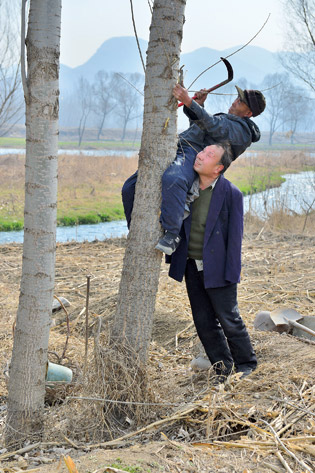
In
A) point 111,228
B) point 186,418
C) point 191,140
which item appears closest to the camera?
point 186,418

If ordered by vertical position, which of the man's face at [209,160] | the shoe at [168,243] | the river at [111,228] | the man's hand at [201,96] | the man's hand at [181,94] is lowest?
the river at [111,228]

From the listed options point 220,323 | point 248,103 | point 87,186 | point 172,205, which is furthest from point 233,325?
point 87,186

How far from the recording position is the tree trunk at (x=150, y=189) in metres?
3.38

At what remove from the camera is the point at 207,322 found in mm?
4008

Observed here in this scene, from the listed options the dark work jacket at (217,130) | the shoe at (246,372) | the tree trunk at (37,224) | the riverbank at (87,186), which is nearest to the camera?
the tree trunk at (37,224)

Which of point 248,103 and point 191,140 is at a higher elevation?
point 248,103

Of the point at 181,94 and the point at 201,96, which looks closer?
the point at 181,94

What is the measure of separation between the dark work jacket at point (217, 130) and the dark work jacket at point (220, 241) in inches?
11.1

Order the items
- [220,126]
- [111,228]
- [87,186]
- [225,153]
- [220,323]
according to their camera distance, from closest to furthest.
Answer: [220,126], [225,153], [220,323], [111,228], [87,186]

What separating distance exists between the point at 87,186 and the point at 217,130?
19.8m

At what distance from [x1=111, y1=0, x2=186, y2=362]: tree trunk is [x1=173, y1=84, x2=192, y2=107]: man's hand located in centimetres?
4

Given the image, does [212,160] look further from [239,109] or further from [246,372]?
[246,372]

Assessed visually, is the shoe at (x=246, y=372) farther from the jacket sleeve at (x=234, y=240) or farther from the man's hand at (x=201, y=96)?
the man's hand at (x=201, y=96)

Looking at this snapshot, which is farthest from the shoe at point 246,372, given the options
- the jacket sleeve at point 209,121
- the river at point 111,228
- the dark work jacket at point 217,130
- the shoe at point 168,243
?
the river at point 111,228
